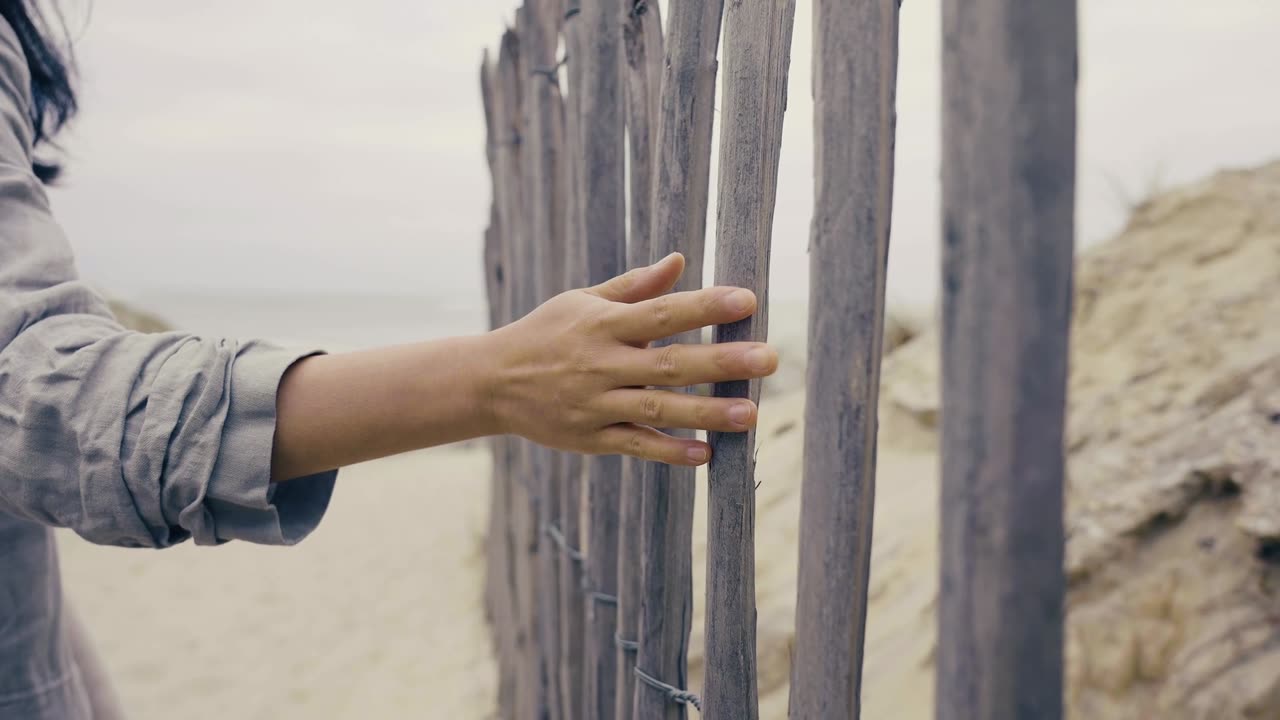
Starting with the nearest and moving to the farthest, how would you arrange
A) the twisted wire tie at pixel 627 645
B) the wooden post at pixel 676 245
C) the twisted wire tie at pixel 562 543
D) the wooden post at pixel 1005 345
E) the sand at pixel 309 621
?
the wooden post at pixel 1005 345
the wooden post at pixel 676 245
the twisted wire tie at pixel 627 645
the twisted wire tie at pixel 562 543
the sand at pixel 309 621

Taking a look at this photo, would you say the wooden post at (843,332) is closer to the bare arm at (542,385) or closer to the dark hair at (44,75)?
the bare arm at (542,385)

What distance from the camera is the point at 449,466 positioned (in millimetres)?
6039

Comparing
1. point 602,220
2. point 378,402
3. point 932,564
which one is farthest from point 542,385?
point 932,564

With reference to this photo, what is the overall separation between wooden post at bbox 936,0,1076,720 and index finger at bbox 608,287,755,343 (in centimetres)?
23

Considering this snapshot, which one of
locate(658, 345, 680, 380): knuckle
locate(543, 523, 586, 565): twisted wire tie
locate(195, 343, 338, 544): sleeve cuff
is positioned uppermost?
locate(658, 345, 680, 380): knuckle

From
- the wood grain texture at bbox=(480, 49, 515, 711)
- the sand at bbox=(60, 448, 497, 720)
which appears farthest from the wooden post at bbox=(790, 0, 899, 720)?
the sand at bbox=(60, 448, 497, 720)

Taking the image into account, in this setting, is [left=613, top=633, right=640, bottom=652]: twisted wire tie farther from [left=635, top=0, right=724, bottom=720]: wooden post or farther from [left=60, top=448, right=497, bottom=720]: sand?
[left=60, top=448, right=497, bottom=720]: sand

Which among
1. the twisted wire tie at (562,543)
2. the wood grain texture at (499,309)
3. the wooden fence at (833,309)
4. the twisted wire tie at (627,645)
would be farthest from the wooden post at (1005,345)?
the wood grain texture at (499,309)

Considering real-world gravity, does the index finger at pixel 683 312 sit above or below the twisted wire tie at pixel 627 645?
above

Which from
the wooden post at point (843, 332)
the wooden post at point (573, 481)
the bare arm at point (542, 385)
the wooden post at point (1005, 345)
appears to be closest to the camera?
the wooden post at point (1005, 345)

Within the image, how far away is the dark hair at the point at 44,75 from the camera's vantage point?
1171 mm

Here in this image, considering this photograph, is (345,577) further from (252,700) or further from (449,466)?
(449,466)

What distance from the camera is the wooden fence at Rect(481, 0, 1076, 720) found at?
21.8 inches

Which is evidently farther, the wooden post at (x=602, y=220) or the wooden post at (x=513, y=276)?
the wooden post at (x=513, y=276)
